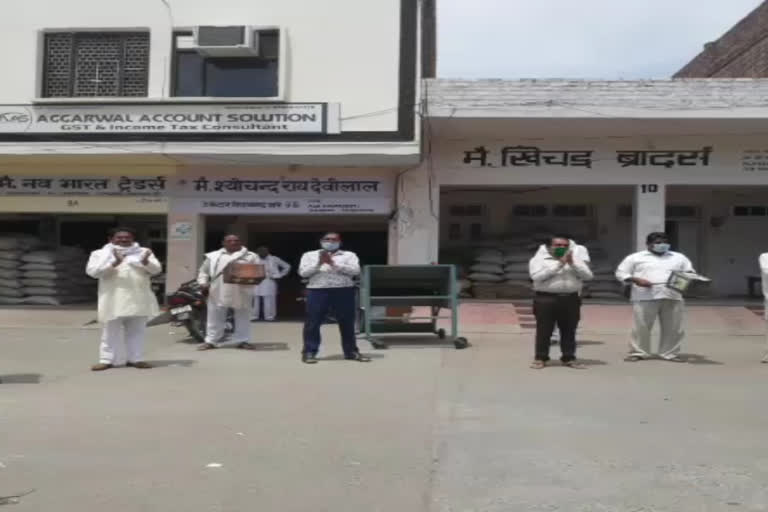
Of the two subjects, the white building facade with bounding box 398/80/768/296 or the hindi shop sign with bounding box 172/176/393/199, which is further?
the hindi shop sign with bounding box 172/176/393/199

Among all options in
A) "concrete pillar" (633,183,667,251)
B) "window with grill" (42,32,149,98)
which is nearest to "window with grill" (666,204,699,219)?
"concrete pillar" (633,183,667,251)

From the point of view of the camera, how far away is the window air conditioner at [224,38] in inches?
520

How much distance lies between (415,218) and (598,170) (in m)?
3.60

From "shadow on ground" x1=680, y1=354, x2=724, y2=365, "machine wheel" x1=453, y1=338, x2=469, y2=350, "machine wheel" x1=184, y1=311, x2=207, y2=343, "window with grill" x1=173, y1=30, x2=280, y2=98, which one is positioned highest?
"window with grill" x1=173, y1=30, x2=280, y2=98

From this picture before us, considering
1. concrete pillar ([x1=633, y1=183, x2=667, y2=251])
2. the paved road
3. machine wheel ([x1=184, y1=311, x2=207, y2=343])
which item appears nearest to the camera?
the paved road

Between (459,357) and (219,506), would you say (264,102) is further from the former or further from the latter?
(219,506)

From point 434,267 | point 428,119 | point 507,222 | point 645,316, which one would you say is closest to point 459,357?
point 434,267

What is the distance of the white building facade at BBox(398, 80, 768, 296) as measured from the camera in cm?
1314

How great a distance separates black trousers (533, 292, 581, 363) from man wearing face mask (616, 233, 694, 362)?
925 mm

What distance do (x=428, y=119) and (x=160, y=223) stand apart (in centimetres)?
784

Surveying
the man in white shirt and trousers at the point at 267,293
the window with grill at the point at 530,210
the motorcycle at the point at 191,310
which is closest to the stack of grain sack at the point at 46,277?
the man in white shirt and trousers at the point at 267,293

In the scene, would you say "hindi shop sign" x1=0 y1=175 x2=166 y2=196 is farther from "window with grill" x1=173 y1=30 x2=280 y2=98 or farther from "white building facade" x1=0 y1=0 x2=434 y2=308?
"window with grill" x1=173 y1=30 x2=280 y2=98

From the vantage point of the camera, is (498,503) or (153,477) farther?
(153,477)

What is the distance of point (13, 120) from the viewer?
13.7 meters
